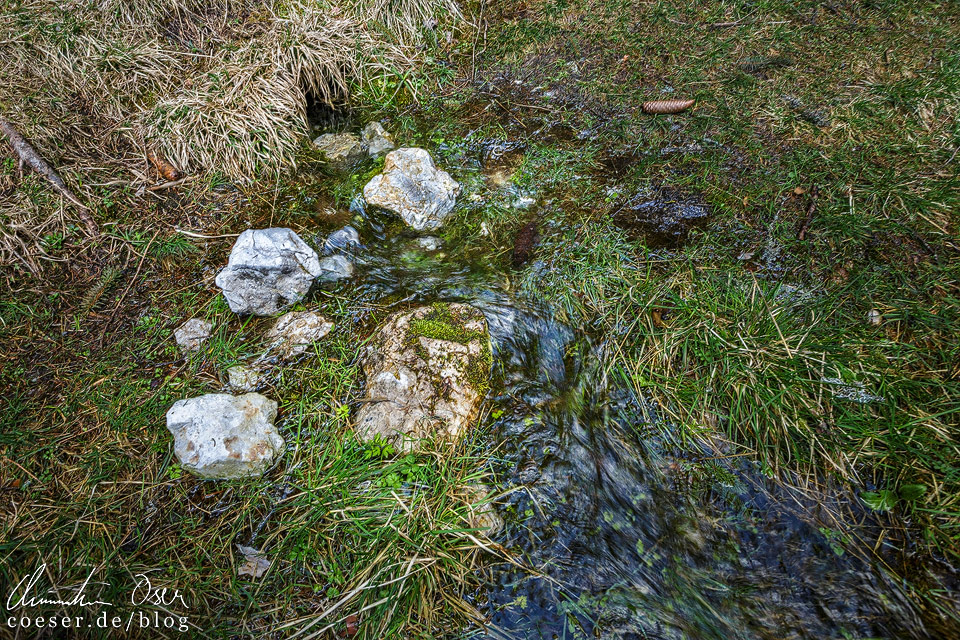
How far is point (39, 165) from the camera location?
11.7 ft

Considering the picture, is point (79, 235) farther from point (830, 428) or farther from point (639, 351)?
point (830, 428)

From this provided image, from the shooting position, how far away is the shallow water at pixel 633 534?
83.4 inches

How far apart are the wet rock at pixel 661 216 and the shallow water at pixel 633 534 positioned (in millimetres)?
1144

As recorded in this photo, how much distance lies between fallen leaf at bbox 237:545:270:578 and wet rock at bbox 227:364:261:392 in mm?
1045

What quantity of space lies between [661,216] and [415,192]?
2.24 metres

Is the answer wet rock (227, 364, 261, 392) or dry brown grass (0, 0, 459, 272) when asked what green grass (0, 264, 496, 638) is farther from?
dry brown grass (0, 0, 459, 272)

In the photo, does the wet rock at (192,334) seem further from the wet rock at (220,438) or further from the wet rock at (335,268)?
the wet rock at (335,268)

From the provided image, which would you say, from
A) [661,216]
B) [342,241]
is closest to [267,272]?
[342,241]

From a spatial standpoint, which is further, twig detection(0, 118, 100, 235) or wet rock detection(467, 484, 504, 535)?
twig detection(0, 118, 100, 235)

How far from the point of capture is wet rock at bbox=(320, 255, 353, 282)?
3.47 m

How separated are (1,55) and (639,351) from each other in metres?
6.37

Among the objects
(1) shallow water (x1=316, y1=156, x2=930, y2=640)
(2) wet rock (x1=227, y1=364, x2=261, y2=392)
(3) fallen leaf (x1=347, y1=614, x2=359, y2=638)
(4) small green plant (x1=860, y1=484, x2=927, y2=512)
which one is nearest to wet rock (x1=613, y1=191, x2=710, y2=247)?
(1) shallow water (x1=316, y1=156, x2=930, y2=640)

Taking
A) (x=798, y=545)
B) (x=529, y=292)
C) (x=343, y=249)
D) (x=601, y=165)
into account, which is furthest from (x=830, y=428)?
(x=343, y=249)

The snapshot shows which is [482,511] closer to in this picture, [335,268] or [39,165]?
[335,268]
